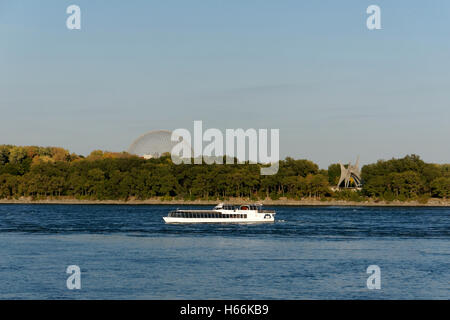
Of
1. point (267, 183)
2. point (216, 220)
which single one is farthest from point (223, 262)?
point (267, 183)

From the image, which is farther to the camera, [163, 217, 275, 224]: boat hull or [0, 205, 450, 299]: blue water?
[163, 217, 275, 224]: boat hull

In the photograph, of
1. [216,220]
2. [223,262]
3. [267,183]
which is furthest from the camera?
[267,183]

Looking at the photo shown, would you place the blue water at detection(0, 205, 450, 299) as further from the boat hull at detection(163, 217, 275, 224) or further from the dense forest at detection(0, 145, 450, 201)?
the dense forest at detection(0, 145, 450, 201)

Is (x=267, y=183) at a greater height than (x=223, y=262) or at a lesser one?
greater

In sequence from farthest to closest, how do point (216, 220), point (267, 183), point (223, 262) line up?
point (267, 183) < point (216, 220) < point (223, 262)

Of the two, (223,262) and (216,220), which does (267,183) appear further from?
(223,262)

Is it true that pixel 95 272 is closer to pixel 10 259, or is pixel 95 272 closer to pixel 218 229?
pixel 10 259

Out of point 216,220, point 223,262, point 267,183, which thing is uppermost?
point 267,183

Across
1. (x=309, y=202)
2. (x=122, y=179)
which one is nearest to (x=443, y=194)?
(x=309, y=202)

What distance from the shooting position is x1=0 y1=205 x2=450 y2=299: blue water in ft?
148

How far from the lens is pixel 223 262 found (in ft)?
194

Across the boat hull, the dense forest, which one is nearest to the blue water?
the boat hull

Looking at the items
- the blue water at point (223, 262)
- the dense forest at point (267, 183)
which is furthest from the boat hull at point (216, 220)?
the dense forest at point (267, 183)

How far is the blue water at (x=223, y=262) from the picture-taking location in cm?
4506
